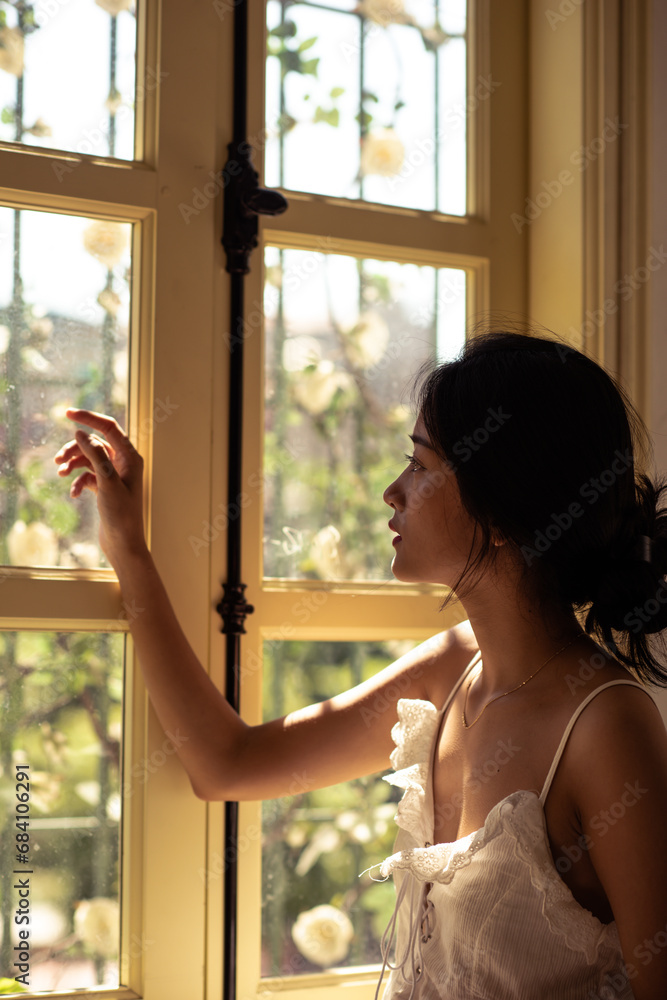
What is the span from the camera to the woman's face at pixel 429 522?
42.2 inches

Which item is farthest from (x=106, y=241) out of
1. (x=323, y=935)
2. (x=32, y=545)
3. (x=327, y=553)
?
(x=323, y=935)

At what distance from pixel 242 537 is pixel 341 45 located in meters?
0.70

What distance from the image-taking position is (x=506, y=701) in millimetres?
1073

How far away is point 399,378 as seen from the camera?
4.48 feet

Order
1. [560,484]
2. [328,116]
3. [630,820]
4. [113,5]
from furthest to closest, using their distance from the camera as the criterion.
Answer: [328,116] → [113,5] → [560,484] → [630,820]

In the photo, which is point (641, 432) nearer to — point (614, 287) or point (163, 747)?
point (614, 287)

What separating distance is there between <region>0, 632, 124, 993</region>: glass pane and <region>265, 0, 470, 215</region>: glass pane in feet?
2.30

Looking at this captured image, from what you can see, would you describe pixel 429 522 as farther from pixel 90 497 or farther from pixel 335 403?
pixel 90 497

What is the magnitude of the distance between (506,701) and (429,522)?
0.22 meters

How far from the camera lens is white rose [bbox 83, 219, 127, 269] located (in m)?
1.21

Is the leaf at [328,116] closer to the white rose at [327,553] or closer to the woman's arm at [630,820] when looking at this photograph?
the white rose at [327,553]

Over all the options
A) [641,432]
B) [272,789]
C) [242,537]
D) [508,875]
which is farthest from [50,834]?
[641,432]

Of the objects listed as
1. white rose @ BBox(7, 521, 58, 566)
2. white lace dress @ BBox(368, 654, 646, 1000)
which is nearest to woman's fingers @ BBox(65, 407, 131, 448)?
white rose @ BBox(7, 521, 58, 566)

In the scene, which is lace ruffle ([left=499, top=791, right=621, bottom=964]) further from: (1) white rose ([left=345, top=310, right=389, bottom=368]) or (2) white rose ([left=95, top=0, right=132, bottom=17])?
(2) white rose ([left=95, top=0, right=132, bottom=17])
